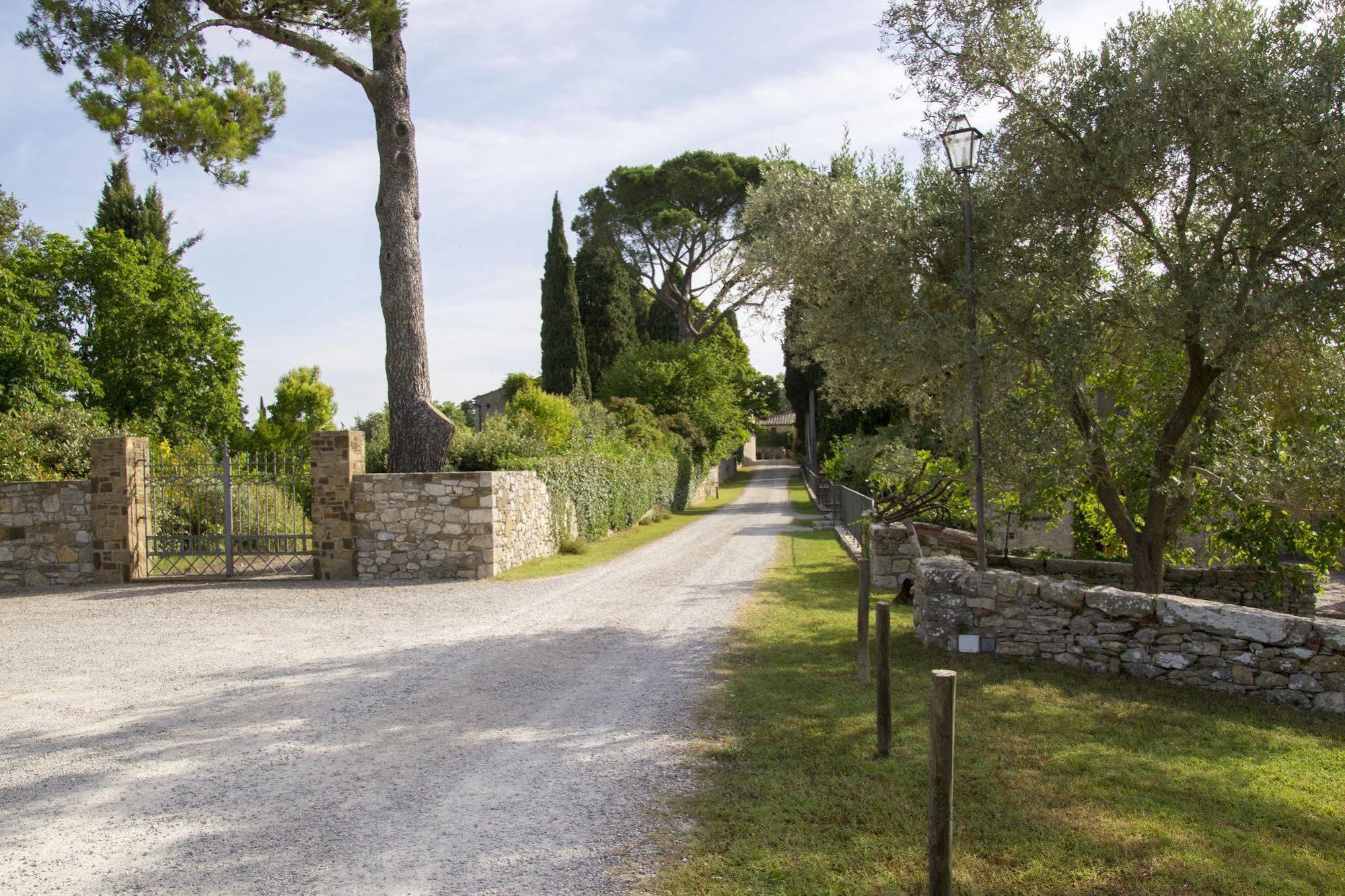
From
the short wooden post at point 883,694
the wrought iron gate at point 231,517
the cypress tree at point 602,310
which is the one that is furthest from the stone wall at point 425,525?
the cypress tree at point 602,310

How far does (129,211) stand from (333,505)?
78.3 ft

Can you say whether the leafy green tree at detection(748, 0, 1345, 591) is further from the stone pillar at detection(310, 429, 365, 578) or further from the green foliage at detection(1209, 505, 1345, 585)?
the stone pillar at detection(310, 429, 365, 578)

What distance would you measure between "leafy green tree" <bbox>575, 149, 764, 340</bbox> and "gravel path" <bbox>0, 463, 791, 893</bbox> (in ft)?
98.0

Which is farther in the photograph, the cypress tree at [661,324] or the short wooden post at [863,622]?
the cypress tree at [661,324]

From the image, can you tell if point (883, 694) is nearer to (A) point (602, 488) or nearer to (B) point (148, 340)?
(A) point (602, 488)

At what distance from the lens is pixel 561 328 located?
3809 centimetres

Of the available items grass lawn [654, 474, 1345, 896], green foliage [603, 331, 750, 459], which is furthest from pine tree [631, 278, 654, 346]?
grass lawn [654, 474, 1345, 896]

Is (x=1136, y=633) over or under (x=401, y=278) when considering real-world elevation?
under

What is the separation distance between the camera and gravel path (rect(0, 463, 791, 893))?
3.76 m

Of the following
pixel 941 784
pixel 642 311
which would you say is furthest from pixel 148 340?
pixel 941 784

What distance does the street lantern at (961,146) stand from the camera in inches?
311

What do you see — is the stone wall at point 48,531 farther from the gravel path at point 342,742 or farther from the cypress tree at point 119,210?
the cypress tree at point 119,210

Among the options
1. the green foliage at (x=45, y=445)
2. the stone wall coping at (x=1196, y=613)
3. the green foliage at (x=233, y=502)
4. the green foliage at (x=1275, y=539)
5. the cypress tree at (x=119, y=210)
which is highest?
the cypress tree at (x=119, y=210)

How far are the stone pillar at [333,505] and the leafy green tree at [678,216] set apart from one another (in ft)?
85.9
